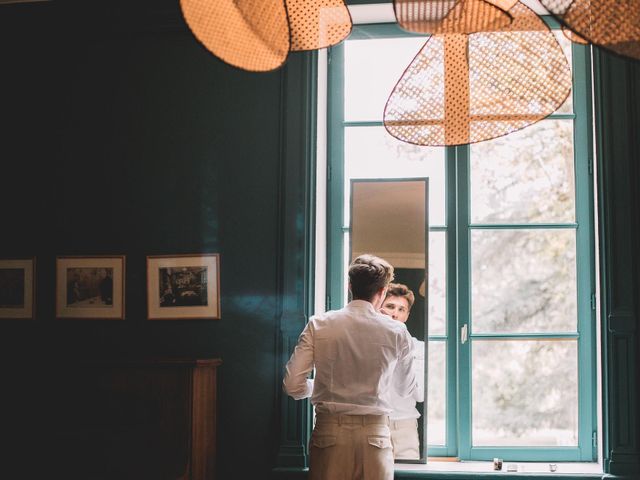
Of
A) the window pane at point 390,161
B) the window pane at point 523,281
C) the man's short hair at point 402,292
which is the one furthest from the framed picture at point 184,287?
the window pane at point 523,281

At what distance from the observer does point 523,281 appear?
424 centimetres

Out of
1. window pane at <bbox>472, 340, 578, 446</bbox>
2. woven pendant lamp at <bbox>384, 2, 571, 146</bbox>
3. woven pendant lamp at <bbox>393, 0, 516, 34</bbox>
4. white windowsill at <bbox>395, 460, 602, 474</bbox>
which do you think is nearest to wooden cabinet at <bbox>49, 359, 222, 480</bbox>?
white windowsill at <bbox>395, 460, 602, 474</bbox>

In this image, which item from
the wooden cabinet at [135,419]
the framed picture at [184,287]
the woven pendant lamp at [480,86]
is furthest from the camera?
the framed picture at [184,287]

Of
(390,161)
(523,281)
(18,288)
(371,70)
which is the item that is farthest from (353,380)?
(18,288)

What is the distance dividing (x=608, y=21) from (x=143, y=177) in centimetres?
334

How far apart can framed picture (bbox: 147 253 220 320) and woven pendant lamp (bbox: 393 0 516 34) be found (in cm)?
282

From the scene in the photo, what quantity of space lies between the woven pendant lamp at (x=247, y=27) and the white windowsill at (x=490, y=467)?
2.83m

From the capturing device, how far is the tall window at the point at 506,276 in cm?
413

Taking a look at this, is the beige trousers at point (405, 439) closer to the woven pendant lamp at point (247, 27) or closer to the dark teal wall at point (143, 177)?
the dark teal wall at point (143, 177)

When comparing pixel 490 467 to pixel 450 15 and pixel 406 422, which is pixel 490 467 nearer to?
pixel 406 422

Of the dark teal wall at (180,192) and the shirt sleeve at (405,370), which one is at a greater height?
the dark teal wall at (180,192)

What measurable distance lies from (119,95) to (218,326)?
160 centimetres

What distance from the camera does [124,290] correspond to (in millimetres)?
4250

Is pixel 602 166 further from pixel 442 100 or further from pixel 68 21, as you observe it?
pixel 68 21
